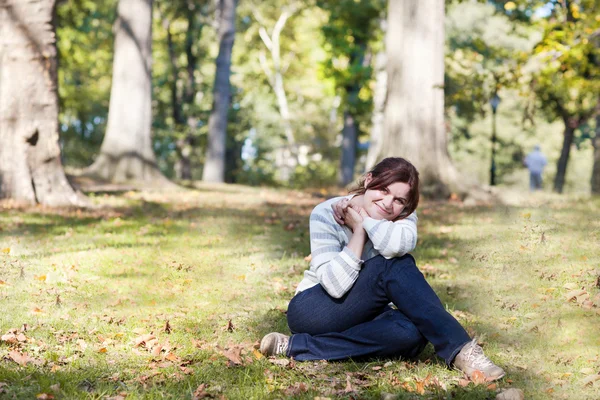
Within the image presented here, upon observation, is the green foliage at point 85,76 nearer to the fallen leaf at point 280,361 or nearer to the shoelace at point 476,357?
the fallen leaf at point 280,361

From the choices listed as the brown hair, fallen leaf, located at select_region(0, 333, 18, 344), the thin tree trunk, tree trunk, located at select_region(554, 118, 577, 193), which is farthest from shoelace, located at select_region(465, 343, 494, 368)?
the thin tree trunk

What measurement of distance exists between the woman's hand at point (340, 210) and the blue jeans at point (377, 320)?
13.0 inches

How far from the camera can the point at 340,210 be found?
4645 millimetres

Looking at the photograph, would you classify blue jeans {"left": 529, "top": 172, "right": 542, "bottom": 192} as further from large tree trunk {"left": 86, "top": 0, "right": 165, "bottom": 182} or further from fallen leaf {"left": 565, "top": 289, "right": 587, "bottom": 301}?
fallen leaf {"left": 565, "top": 289, "right": 587, "bottom": 301}

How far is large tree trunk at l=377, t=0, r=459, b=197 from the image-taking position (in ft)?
47.4

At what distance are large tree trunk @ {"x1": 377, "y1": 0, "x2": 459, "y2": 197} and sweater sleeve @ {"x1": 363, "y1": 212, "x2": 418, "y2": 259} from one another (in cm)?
993

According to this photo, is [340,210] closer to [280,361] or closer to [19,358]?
[280,361]

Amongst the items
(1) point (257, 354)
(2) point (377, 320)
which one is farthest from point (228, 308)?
(2) point (377, 320)

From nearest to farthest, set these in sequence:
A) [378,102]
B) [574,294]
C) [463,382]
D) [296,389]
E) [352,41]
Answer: [296,389], [463,382], [574,294], [352,41], [378,102]

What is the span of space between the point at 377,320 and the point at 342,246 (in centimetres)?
53

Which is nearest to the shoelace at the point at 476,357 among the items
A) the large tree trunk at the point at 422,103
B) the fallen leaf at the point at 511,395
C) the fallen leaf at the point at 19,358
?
the fallen leaf at the point at 511,395

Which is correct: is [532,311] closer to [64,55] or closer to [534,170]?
[534,170]

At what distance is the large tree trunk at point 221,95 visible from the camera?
73.5 feet

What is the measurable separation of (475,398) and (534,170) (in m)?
22.6
